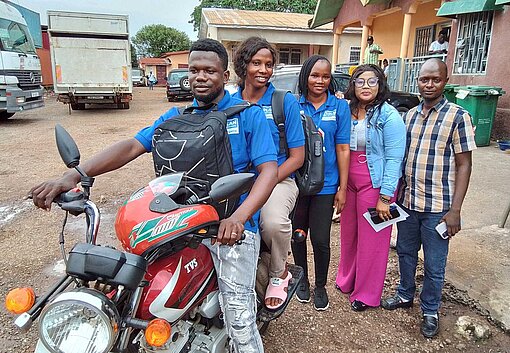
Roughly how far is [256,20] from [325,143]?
2058 cm

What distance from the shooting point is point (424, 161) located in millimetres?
2689

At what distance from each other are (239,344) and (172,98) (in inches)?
787

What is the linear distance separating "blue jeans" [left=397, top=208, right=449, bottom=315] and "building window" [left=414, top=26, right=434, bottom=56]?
1205cm

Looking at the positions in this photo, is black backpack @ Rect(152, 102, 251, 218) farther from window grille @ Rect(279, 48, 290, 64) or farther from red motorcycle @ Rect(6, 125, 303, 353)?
window grille @ Rect(279, 48, 290, 64)

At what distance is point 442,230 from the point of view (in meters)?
2.63

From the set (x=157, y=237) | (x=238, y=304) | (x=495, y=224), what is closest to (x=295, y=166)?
(x=238, y=304)

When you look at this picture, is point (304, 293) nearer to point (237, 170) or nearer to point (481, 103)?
point (237, 170)

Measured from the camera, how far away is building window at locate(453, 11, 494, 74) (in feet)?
30.0

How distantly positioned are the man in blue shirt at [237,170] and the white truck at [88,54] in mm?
13245

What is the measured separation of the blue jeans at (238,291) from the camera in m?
1.83

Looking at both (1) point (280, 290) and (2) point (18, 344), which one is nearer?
(1) point (280, 290)

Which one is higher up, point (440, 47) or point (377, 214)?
→ point (440, 47)

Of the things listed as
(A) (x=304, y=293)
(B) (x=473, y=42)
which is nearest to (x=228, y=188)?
(A) (x=304, y=293)

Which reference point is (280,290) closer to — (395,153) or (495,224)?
(395,153)
